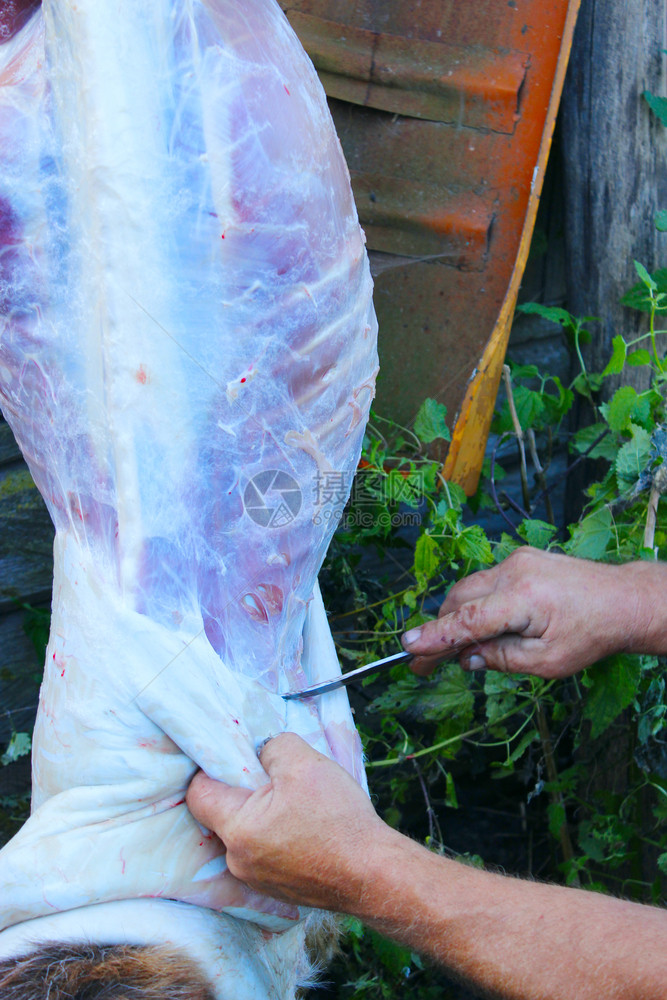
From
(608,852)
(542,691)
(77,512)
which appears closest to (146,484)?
(77,512)

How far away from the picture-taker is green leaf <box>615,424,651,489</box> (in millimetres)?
1498

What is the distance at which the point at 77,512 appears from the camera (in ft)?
3.56

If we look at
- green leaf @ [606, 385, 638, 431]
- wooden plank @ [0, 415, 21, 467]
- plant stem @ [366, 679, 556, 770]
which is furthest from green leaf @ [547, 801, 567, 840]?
A: wooden plank @ [0, 415, 21, 467]

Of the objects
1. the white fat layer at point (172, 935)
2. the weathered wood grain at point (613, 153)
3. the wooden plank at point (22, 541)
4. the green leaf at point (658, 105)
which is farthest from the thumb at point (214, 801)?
the green leaf at point (658, 105)

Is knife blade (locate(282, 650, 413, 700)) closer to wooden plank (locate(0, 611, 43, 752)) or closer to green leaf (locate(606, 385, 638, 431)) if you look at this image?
green leaf (locate(606, 385, 638, 431))

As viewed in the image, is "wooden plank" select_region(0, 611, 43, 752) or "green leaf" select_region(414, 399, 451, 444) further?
"wooden plank" select_region(0, 611, 43, 752)

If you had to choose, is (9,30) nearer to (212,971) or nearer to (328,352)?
(328,352)

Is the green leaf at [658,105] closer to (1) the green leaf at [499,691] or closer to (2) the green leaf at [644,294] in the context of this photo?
(2) the green leaf at [644,294]

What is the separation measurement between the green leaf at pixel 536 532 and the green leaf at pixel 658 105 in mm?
959

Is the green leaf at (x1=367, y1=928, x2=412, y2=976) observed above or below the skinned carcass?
below

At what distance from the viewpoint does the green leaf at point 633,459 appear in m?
1.50

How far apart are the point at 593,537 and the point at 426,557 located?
1.09 feet

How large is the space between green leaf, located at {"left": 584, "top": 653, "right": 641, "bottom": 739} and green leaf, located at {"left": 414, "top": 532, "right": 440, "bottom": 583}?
347 mm

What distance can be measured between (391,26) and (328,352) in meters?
1.13
